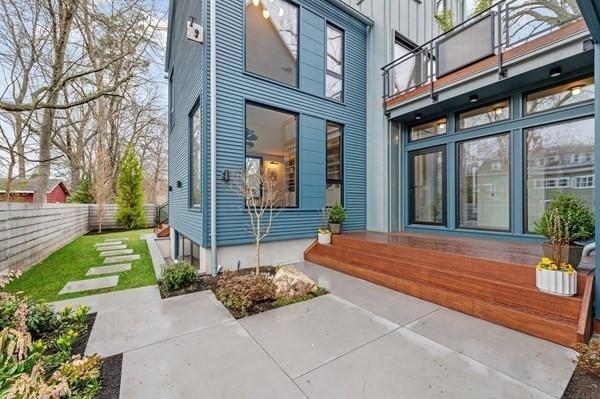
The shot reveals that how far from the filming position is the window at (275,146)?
234 inches

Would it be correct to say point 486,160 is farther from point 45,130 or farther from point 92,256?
point 45,130

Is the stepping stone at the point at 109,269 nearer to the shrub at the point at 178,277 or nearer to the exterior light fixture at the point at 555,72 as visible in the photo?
the shrub at the point at 178,277

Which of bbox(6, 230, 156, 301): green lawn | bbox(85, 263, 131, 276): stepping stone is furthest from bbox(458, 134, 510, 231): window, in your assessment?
bbox(85, 263, 131, 276): stepping stone

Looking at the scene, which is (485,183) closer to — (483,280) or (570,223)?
(570,223)

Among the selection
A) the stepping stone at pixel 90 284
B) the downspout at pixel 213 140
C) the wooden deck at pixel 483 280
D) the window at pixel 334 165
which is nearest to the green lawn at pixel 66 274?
the stepping stone at pixel 90 284

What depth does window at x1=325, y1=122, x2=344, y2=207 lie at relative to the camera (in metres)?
6.60

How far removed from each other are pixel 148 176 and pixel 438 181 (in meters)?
19.2

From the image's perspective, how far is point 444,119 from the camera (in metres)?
A: 6.29

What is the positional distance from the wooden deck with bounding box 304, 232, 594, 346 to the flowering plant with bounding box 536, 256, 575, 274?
0.15m

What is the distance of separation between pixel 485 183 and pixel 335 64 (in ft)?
15.2

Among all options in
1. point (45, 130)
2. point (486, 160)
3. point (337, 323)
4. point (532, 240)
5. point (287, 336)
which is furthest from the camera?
point (45, 130)

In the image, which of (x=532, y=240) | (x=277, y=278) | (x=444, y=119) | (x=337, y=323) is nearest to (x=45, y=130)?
(x=277, y=278)

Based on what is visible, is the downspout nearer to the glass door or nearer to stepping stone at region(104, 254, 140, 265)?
stepping stone at region(104, 254, 140, 265)

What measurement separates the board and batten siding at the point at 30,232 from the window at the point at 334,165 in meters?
6.27
